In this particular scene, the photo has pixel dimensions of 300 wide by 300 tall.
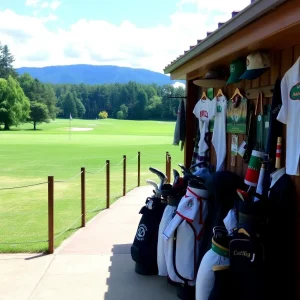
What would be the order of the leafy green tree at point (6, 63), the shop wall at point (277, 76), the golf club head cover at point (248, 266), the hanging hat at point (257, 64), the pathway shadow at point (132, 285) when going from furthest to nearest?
→ the leafy green tree at point (6, 63), the pathway shadow at point (132, 285), the hanging hat at point (257, 64), the shop wall at point (277, 76), the golf club head cover at point (248, 266)

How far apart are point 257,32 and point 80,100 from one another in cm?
12886

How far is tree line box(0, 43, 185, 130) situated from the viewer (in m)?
83.9

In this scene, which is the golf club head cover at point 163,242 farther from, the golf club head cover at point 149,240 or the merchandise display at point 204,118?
the merchandise display at point 204,118

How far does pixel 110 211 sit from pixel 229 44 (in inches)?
207

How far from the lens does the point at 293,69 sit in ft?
11.0

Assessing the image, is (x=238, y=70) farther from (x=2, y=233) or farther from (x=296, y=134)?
(x=2, y=233)

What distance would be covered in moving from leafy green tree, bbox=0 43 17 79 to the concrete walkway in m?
103

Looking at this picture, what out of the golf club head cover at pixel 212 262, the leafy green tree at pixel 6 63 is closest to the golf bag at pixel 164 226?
the golf club head cover at pixel 212 262

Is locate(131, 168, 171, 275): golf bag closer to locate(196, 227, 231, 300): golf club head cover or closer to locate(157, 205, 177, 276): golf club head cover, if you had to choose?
locate(157, 205, 177, 276): golf club head cover

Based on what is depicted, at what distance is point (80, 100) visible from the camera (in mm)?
129500

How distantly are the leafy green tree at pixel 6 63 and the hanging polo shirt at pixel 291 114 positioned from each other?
105574 millimetres

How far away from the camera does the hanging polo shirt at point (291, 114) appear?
10.7ft

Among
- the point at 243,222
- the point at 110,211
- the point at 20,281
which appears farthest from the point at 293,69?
the point at 110,211

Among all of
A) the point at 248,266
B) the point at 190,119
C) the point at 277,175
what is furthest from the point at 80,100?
the point at 248,266
